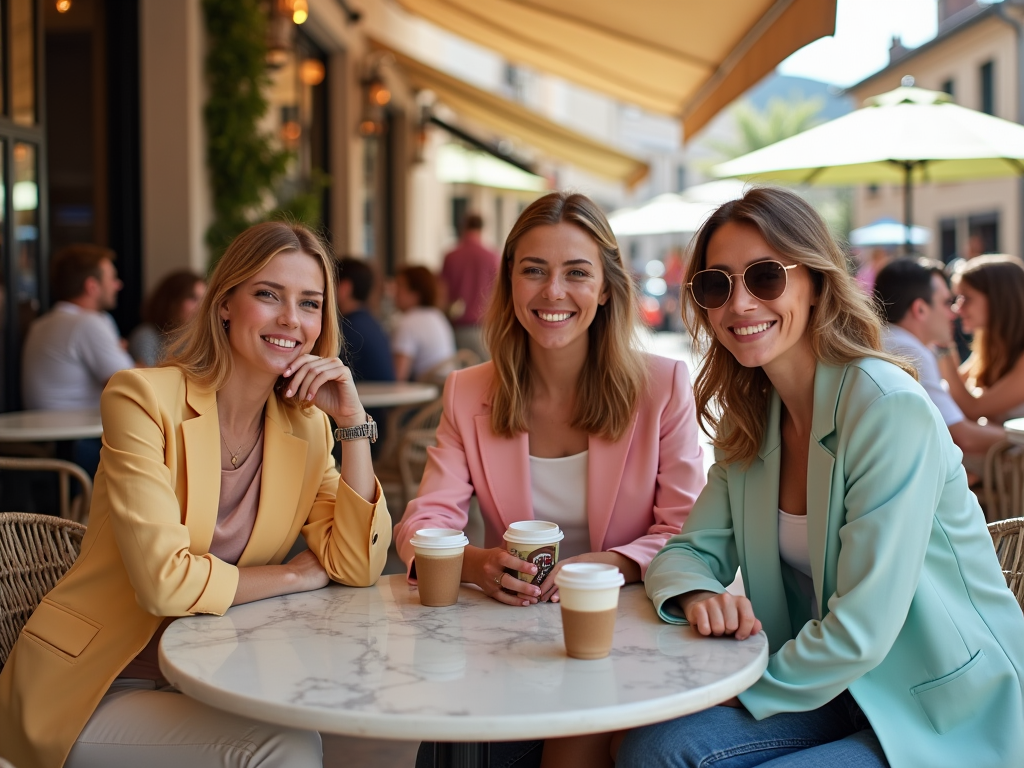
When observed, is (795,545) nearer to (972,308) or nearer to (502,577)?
(502,577)

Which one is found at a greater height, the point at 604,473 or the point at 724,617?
the point at 604,473

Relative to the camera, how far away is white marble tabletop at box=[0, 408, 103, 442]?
3612mm

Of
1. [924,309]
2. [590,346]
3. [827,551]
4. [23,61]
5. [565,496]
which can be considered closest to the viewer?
[827,551]

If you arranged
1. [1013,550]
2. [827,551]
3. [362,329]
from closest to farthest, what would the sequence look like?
[827,551] → [1013,550] → [362,329]

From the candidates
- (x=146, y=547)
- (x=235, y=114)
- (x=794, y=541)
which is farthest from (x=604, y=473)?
(x=235, y=114)

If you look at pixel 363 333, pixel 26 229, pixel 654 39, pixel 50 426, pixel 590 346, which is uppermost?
pixel 654 39

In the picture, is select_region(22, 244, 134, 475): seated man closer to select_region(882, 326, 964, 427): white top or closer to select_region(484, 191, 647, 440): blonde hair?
select_region(484, 191, 647, 440): blonde hair

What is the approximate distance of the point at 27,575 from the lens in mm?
2148

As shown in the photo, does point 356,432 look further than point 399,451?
No

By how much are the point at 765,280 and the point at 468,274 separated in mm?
7688

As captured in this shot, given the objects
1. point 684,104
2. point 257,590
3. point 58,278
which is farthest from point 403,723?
point 684,104

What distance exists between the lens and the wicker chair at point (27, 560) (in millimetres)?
2098

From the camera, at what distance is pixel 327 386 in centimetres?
225

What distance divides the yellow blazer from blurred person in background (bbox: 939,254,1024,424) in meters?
3.30
